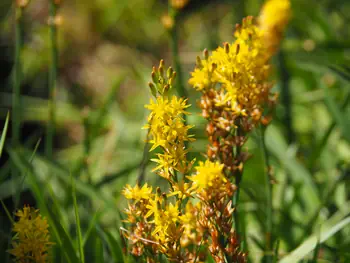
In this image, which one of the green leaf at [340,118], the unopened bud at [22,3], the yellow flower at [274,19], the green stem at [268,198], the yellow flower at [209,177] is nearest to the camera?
the yellow flower at [209,177]

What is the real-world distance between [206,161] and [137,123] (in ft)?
6.22

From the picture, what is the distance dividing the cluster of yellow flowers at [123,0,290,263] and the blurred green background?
0.14 meters

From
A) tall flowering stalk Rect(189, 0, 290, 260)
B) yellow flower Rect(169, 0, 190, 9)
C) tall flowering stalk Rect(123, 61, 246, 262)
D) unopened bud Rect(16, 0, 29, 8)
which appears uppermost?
yellow flower Rect(169, 0, 190, 9)

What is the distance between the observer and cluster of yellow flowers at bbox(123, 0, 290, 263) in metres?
0.82

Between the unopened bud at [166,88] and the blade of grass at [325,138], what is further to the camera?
the blade of grass at [325,138]

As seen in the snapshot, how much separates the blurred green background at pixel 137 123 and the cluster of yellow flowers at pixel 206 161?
14 cm

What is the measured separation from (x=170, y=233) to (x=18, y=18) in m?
0.88

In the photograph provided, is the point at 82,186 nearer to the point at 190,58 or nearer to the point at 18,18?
the point at 18,18

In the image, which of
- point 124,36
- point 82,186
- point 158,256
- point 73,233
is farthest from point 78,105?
point 158,256

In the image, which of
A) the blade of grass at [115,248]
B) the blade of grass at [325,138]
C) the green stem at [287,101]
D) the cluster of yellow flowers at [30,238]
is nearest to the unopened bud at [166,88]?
the cluster of yellow flowers at [30,238]

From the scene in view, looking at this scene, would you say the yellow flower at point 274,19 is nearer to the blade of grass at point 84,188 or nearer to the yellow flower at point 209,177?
the blade of grass at point 84,188

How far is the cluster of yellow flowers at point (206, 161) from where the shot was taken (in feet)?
2.68

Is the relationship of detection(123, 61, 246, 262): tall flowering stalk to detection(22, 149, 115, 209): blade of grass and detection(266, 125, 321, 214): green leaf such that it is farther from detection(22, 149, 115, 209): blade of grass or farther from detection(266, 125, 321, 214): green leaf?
detection(266, 125, 321, 214): green leaf

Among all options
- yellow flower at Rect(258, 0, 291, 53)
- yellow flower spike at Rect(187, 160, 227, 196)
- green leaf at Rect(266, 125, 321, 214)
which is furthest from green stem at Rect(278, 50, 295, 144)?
yellow flower spike at Rect(187, 160, 227, 196)
